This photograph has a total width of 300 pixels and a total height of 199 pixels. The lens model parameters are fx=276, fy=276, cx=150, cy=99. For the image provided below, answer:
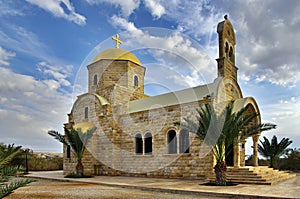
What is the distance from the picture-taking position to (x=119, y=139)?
16734 millimetres

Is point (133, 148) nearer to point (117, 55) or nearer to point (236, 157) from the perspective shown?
point (236, 157)

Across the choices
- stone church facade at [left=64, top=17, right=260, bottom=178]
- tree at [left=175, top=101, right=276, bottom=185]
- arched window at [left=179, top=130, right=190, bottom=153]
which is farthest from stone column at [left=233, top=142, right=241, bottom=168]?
arched window at [left=179, top=130, right=190, bottom=153]

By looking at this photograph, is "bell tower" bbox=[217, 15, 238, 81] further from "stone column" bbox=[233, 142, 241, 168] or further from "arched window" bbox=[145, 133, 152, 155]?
"arched window" bbox=[145, 133, 152, 155]

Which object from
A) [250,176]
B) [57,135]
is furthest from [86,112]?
[250,176]

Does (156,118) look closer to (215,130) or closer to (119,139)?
(119,139)

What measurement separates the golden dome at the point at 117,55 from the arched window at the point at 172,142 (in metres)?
7.50

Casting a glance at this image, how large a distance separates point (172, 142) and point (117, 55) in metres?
8.39

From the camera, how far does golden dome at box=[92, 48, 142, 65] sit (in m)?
19.7

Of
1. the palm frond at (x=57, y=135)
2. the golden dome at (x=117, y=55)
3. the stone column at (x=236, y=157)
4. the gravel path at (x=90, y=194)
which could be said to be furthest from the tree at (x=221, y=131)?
the golden dome at (x=117, y=55)

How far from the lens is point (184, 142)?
13.9 meters

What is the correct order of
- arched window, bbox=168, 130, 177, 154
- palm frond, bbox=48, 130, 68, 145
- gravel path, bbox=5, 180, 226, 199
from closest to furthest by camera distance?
gravel path, bbox=5, 180, 226, 199
arched window, bbox=168, 130, 177, 154
palm frond, bbox=48, 130, 68, 145

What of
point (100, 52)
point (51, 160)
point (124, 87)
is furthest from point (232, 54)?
point (51, 160)

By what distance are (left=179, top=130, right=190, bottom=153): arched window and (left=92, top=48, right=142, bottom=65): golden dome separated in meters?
8.00

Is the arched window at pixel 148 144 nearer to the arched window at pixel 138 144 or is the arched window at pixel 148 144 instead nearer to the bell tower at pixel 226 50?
the arched window at pixel 138 144
